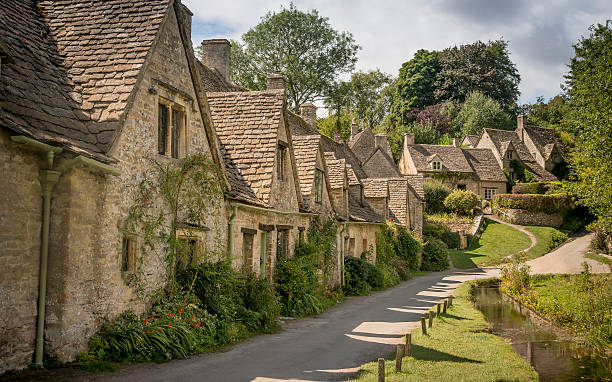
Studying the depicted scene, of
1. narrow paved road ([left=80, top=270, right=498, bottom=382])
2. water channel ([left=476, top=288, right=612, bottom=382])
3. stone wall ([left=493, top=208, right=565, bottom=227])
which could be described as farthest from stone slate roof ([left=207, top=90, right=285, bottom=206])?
stone wall ([left=493, top=208, right=565, bottom=227])

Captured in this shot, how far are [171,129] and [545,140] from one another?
225 feet

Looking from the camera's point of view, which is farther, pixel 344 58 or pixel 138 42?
pixel 344 58

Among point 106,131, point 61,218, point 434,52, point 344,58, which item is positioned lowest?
point 61,218

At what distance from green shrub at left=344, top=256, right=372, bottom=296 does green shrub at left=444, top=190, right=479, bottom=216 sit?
3083 cm

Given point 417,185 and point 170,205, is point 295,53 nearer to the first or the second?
point 417,185

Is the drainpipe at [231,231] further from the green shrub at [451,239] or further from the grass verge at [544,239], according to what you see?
the green shrub at [451,239]

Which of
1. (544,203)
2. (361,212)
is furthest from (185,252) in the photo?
(544,203)

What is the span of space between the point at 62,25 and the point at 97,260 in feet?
19.1

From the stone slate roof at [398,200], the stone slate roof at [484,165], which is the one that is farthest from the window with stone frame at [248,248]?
the stone slate roof at [484,165]

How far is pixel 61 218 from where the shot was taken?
9328 millimetres

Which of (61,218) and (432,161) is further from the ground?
(432,161)

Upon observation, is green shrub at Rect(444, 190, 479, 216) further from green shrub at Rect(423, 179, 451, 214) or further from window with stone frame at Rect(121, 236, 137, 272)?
window with stone frame at Rect(121, 236, 137, 272)

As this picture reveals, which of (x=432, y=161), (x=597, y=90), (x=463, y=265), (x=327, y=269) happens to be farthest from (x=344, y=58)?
(x=327, y=269)

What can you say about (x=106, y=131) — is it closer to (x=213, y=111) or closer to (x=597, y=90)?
(x=213, y=111)
